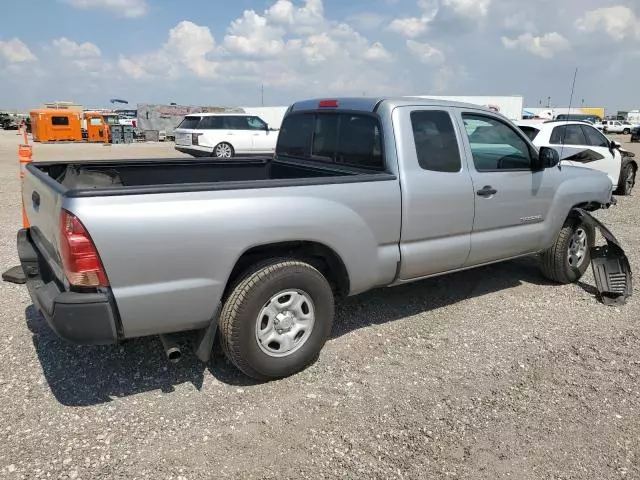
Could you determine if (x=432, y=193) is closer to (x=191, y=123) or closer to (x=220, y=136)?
(x=220, y=136)

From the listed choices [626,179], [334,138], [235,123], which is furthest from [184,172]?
[235,123]

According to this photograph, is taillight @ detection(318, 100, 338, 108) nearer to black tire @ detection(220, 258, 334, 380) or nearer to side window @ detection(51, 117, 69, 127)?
black tire @ detection(220, 258, 334, 380)

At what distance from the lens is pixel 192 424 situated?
3039 mm

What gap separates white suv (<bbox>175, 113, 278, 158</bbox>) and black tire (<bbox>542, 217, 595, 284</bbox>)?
13657mm

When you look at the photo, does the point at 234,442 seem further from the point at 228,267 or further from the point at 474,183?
the point at 474,183

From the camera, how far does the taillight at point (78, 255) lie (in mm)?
2631

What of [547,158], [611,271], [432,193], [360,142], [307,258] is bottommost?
[611,271]

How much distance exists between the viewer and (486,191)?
4.34 meters

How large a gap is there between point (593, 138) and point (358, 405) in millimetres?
9517

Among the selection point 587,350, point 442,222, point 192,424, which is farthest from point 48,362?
point 587,350

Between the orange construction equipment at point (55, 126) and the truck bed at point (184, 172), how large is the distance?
32478mm

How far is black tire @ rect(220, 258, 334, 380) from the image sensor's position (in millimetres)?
3172

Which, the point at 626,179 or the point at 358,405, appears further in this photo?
the point at 626,179

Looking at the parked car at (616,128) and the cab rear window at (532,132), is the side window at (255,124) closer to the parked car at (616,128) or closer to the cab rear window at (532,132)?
the cab rear window at (532,132)
